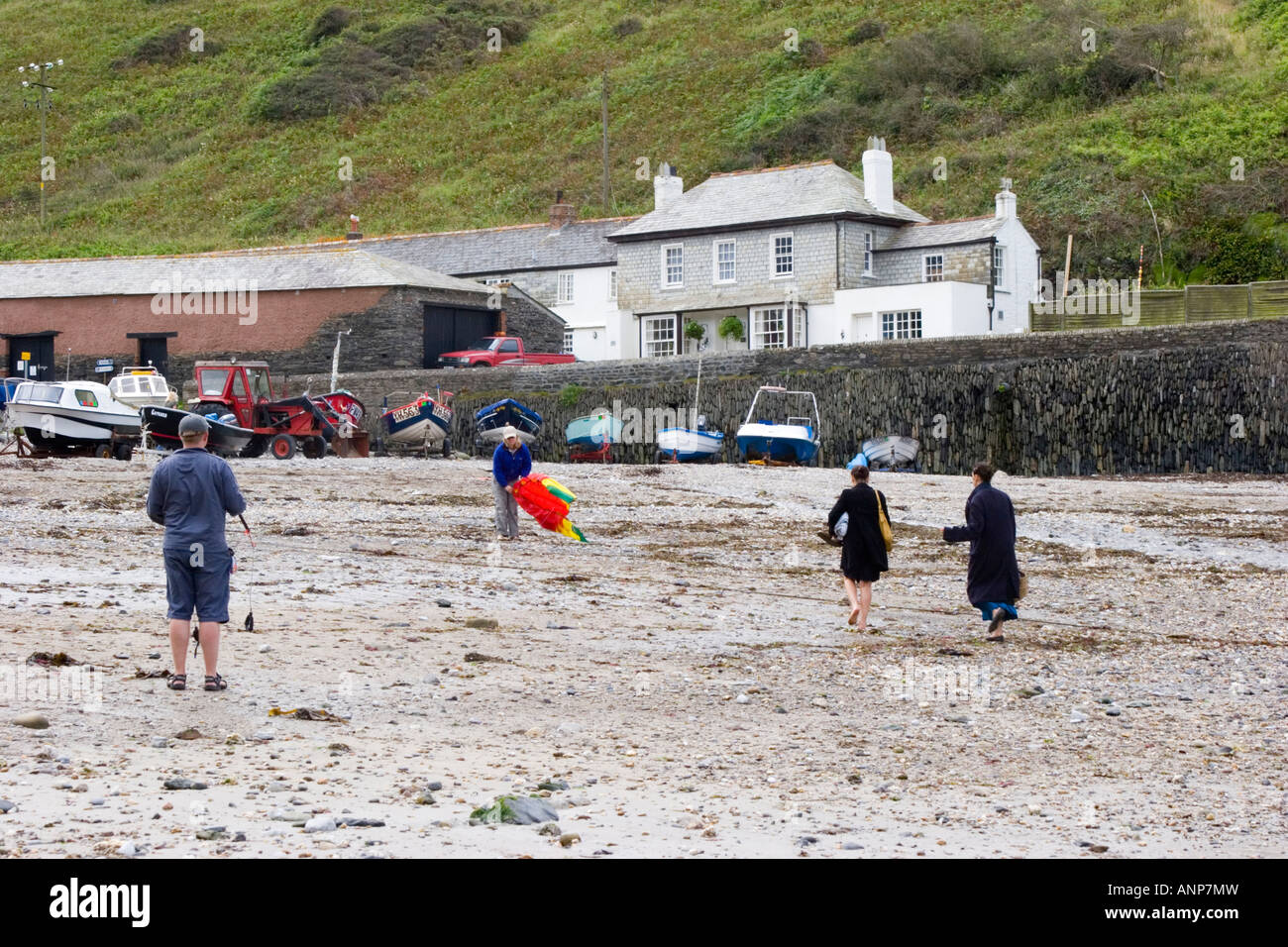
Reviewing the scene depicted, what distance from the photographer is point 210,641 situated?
9.98m

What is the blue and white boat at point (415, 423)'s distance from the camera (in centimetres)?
3588

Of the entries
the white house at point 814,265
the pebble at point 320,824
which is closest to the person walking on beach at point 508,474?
the pebble at point 320,824

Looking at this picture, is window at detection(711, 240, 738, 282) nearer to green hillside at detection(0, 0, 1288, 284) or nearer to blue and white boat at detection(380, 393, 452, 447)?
green hillside at detection(0, 0, 1288, 284)

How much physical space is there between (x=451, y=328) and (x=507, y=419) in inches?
405

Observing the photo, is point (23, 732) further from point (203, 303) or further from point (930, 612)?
Answer: point (203, 303)

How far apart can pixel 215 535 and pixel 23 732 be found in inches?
70.3

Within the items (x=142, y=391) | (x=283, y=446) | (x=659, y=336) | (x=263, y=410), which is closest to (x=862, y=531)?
(x=283, y=446)

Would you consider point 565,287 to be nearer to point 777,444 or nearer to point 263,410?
point 777,444

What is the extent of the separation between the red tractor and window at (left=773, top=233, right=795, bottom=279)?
17.0 m

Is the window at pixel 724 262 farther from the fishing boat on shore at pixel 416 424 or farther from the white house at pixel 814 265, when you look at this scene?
the fishing boat on shore at pixel 416 424

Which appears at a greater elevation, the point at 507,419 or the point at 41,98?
the point at 41,98

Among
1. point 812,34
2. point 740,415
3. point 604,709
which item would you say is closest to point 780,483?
point 740,415

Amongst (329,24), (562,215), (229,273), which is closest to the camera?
(229,273)

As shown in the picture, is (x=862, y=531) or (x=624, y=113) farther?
(x=624, y=113)
